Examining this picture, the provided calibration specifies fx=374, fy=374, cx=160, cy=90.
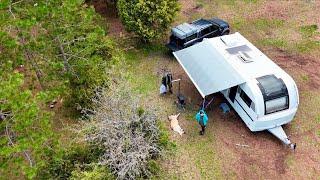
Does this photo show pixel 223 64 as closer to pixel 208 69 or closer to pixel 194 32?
pixel 208 69

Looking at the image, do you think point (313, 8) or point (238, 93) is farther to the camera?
point (313, 8)

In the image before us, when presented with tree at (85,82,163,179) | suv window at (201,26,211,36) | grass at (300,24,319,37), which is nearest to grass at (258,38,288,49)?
grass at (300,24,319,37)

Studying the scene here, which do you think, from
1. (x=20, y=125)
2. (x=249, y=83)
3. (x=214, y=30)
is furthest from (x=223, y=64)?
(x=20, y=125)

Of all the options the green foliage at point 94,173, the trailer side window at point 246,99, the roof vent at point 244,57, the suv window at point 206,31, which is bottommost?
the trailer side window at point 246,99

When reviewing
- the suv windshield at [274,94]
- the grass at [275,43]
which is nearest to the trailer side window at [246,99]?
the suv windshield at [274,94]

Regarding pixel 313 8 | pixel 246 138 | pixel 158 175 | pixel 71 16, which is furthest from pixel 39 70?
pixel 313 8

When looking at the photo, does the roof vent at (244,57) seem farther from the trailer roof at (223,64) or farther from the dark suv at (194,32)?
the dark suv at (194,32)

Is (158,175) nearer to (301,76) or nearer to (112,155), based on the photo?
(112,155)
